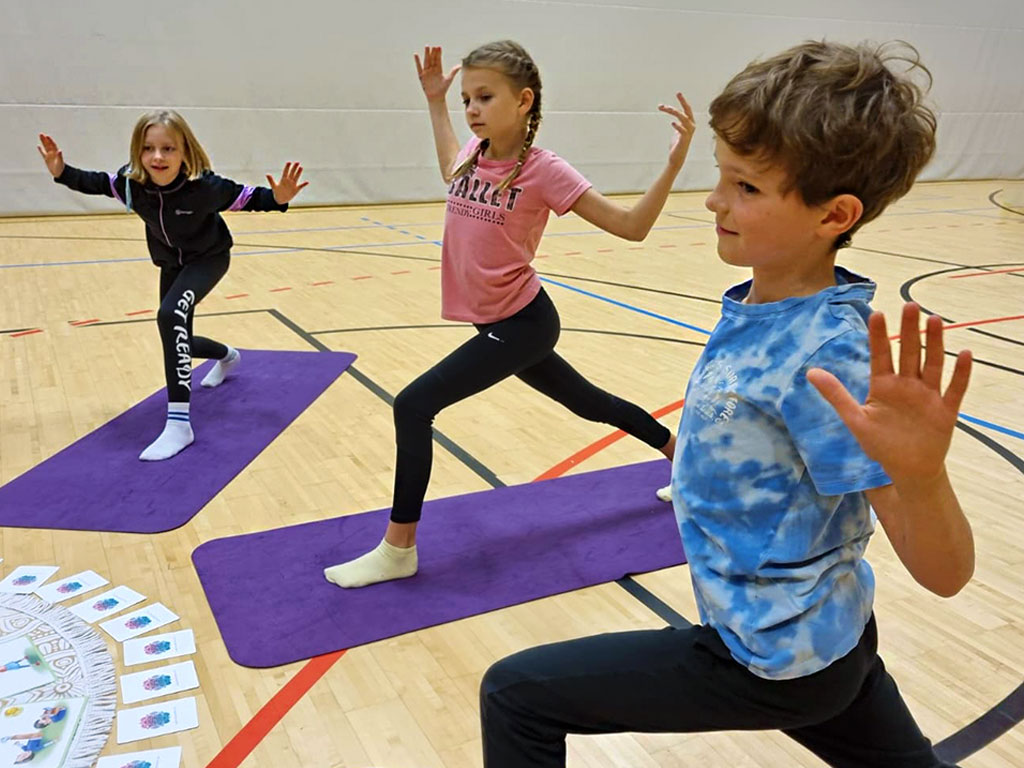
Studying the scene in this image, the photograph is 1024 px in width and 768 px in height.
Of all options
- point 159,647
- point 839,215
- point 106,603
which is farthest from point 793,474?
point 106,603

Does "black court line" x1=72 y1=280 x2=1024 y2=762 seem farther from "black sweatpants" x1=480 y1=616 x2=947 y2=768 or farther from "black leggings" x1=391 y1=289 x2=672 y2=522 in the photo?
"black sweatpants" x1=480 y1=616 x2=947 y2=768

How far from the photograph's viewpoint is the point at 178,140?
3.55 meters

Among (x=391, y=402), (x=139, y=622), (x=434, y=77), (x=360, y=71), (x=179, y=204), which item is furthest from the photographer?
(x=360, y=71)

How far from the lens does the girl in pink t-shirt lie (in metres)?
2.42

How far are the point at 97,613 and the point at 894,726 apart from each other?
199cm

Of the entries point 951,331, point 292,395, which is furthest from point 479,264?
point 951,331

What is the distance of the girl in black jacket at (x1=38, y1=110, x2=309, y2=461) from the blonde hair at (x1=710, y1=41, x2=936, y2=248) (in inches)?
104

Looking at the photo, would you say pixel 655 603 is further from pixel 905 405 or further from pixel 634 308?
pixel 634 308

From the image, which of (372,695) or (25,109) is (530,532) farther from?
(25,109)

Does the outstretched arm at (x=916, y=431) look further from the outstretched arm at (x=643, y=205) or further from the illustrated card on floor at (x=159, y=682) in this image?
the illustrated card on floor at (x=159, y=682)

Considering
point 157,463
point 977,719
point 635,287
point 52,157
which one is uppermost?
point 52,157

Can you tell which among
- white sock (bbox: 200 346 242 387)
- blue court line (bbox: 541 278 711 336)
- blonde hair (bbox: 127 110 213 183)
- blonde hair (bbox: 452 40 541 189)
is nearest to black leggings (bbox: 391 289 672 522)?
blonde hair (bbox: 452 40 541 189)

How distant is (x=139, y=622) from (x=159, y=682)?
0.29 meters

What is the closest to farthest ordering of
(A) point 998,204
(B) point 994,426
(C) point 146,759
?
(C) point 146,759 < (B) point 994,426 < (A) point 998,204
